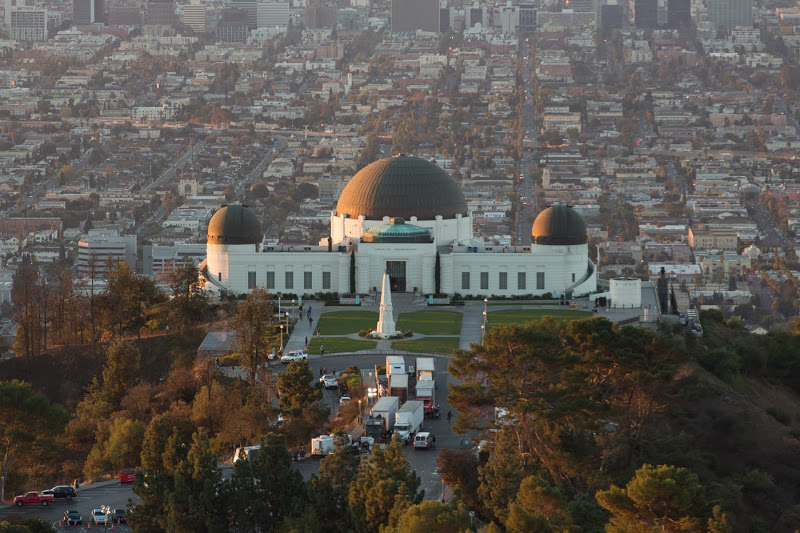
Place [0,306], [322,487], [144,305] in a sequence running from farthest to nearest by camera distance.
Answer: [0,306]
[144,305]
[322,487]

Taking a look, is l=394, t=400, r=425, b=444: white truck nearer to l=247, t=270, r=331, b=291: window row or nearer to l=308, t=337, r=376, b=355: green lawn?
l=308, t=337, r=376, b=355: green lawn

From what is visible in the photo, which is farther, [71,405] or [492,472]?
[71,405]

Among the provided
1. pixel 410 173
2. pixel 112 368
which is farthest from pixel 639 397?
pixel 410 173

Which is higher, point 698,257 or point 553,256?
point 553,256

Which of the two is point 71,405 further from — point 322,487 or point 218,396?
point 322,487

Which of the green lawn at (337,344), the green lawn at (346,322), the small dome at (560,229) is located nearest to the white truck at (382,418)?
the green lawn at (337,344)

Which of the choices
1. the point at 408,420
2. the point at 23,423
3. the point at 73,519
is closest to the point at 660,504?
the point at 408,420

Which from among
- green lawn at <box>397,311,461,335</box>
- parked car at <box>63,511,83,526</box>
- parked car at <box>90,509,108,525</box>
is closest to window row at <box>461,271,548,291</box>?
green lawn at <box>397,311,461,335</box>

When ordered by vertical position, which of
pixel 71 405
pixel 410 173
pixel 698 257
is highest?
pixel 410 173
